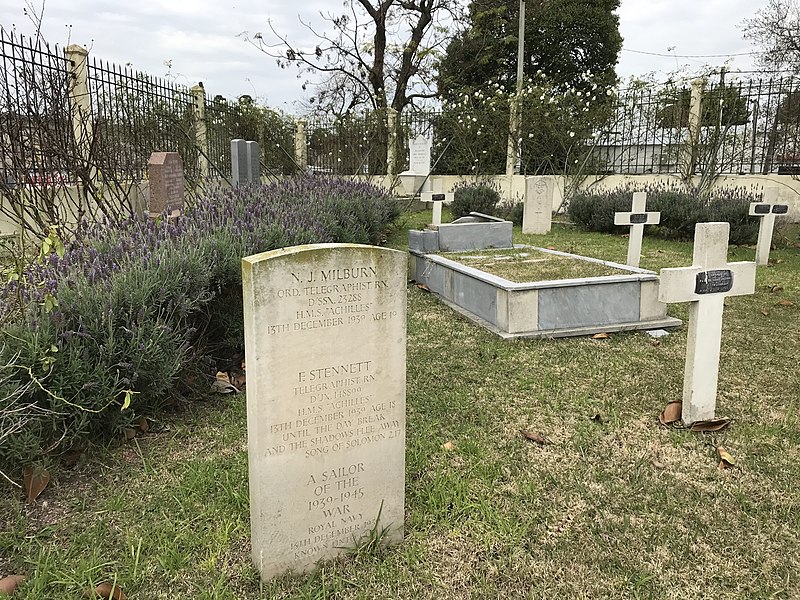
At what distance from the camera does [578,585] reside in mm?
2156

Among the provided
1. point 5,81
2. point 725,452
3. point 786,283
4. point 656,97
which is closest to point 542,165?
point 656,97

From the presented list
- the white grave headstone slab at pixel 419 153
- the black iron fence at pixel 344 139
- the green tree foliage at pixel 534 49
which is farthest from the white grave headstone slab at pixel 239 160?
the green tree foliage at pixel 534 49

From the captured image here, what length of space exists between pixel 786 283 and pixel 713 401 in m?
4.59

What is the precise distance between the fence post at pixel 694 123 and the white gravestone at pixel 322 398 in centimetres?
1422

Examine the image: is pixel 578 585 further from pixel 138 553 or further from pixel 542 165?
pixel 542 165

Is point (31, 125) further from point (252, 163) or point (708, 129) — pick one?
point (708, 129)

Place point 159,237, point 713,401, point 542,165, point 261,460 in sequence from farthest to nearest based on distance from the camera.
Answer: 1. point 542,165
2. point 159,237
3. point 713,401
4. point 261,460

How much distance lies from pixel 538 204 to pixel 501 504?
9307 millimetres

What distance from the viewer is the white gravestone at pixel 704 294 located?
3117 millimetres

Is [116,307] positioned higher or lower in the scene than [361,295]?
lower

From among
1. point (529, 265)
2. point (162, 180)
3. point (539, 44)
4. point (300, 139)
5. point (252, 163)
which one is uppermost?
point (539, 44)

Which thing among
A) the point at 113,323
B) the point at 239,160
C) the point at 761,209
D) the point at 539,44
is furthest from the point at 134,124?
the point at 539,44

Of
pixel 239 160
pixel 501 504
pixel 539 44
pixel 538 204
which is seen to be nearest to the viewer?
pixel 501 504

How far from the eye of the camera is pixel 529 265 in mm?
6520
